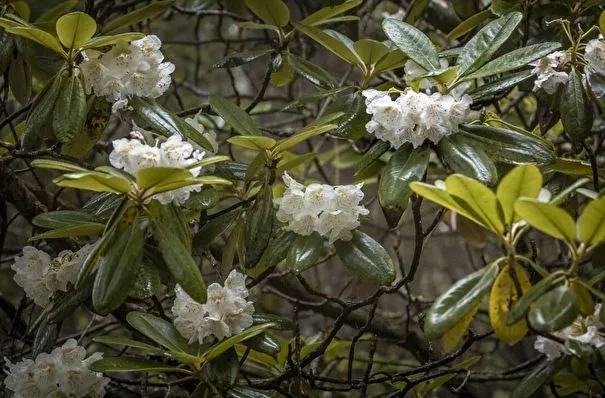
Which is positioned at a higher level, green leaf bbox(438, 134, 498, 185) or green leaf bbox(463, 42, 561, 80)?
green leaf bbox(463, 42, 561, 80)

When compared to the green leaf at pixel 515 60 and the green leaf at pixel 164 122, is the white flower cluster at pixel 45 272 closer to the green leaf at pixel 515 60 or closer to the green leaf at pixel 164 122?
the green leaf at pixel 164 122

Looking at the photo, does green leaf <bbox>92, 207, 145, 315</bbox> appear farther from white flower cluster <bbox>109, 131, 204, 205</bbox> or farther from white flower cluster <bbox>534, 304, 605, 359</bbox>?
white flower cluster <bbox>534, 304, 605, 359</bbox>

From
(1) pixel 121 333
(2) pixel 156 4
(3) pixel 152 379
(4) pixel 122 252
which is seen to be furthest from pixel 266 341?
(1) pixel 121 333

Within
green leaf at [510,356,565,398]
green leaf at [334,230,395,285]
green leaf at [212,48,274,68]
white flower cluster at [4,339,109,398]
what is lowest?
white flower cluster at [4,339,109,398]

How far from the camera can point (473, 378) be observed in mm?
1792

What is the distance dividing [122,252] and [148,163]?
140mm

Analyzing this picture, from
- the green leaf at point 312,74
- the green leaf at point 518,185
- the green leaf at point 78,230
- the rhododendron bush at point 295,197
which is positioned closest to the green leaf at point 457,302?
the rhododendron bush at point 295,197

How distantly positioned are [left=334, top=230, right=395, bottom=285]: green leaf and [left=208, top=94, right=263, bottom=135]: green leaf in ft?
0.89

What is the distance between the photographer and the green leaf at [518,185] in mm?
994

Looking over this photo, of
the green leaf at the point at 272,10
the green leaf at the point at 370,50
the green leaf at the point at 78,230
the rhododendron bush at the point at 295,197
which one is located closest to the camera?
the rhododendron bush at the point at 295,197

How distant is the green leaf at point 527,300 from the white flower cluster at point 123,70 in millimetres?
757

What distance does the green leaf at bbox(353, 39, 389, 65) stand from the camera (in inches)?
53.5

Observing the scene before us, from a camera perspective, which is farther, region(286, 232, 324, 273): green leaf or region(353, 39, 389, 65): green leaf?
region(353, 39, 389, 65): green leaf

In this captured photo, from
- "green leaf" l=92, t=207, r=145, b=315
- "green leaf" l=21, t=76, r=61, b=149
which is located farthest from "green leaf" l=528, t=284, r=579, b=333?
"green leaf" l=21, t=76, r=61, b=149
